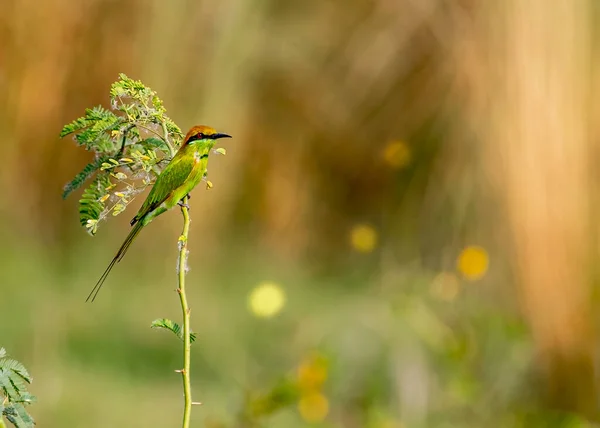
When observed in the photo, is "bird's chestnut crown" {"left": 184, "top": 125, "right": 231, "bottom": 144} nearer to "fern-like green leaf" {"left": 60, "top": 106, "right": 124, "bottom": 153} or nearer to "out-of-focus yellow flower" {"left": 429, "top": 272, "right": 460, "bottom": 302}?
"fern-like green leaf" {"left": 60, "top": 106, "right": 124, "bottom": 153}

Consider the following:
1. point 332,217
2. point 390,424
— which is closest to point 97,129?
point 390,424

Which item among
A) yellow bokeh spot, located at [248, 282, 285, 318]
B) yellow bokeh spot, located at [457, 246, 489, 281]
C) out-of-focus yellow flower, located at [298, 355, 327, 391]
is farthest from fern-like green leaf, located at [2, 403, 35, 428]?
yellow bokeh spot, located at [457, 246, 489, 281]

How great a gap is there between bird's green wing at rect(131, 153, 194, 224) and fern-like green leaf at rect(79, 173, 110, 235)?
0.05 ft

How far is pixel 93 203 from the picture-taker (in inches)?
11.9

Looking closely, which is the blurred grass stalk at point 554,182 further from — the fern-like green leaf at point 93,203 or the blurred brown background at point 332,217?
the fern-like green leaf at point 93,203

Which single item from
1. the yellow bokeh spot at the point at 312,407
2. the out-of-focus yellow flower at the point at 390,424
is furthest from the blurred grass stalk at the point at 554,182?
the yellow bokeh spot at the point at 312,407

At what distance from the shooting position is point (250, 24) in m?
1.72

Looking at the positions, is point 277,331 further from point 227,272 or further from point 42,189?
point 42,189

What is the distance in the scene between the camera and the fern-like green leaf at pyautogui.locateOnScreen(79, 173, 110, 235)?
0.95 feet

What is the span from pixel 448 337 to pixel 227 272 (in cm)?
63

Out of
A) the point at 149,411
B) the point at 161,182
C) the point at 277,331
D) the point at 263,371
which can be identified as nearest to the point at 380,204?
the point at 277,331

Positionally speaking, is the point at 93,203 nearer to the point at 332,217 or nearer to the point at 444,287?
the point at 444,287

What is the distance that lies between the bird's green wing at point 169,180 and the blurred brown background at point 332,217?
627 mm

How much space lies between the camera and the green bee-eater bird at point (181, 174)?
0.31 m
